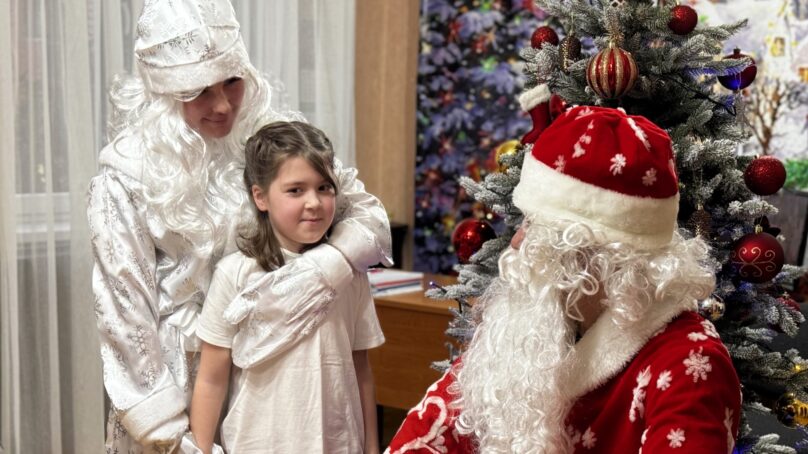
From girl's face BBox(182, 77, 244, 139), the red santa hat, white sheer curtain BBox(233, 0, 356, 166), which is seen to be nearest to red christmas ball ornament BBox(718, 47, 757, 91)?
the red santa hat

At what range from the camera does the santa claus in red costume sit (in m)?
1.47

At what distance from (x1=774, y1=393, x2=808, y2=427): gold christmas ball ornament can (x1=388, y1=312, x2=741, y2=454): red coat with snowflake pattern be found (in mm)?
750

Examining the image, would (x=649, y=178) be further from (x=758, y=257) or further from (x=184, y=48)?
(x=184, y=48)

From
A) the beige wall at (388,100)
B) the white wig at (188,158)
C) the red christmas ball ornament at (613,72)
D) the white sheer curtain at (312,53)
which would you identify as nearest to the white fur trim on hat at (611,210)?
the red christmas ball ornament at (613,72)

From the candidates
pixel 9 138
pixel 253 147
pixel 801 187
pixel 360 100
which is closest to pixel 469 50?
pixel 360 100

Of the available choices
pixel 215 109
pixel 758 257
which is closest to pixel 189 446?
pixel 215 109

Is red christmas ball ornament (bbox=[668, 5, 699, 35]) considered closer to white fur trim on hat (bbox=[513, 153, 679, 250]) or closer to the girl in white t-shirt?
white fur trim on hat (bbox=[513, 153, 679, 250])

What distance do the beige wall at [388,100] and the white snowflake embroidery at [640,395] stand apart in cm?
→ 363

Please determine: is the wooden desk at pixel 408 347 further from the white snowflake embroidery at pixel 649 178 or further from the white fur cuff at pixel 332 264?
the white snowflake embroidery at pixel 649 178

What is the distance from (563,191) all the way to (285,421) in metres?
0.80

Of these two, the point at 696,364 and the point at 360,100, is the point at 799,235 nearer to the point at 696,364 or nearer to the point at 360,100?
the point at 360,100

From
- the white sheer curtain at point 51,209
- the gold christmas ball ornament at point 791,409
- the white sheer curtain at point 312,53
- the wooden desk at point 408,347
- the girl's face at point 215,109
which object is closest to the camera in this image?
the girl's face at point 215,109

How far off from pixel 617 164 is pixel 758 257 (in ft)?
2.42

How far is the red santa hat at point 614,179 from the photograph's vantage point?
1479 millimetres
